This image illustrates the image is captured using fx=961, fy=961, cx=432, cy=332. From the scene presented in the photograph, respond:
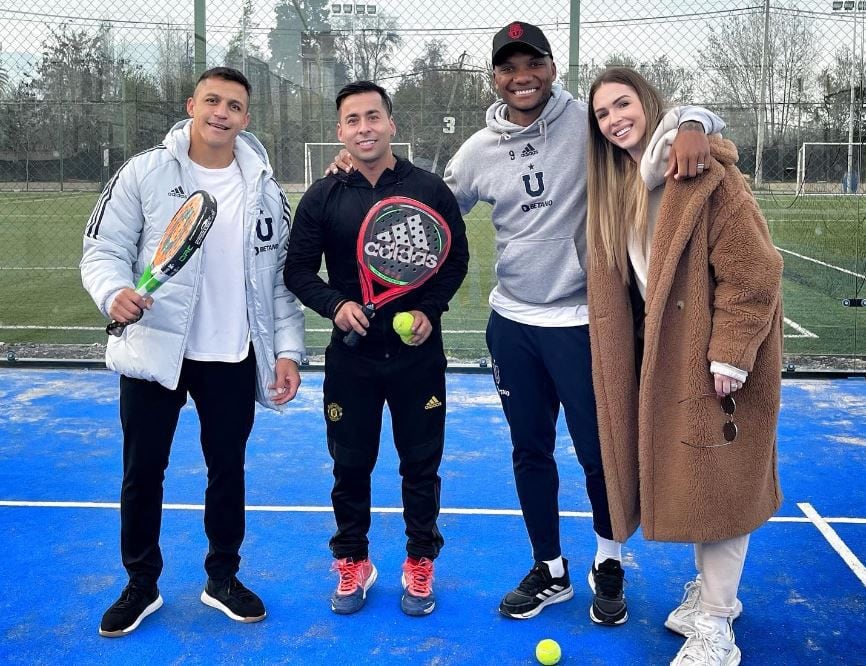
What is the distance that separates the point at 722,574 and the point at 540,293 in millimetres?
1171

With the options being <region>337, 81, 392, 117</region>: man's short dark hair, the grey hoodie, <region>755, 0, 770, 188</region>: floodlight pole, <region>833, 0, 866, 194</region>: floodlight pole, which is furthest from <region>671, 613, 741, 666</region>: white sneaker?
<region>833, 0, 866, 194</region>: floodlight pole

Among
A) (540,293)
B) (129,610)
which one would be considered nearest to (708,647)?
(540,293)

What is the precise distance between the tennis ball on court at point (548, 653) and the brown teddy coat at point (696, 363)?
0.50m

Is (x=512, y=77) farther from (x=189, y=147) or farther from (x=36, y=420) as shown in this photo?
(x=36, y=420)

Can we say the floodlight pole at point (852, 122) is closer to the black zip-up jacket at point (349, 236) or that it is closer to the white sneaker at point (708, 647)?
the black zip-up jacket at point (349, 236)

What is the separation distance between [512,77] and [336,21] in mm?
4440

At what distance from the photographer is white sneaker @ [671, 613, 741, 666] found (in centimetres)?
322

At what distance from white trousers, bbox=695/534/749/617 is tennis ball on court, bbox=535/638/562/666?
0.53m

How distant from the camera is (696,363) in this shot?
10.2 ft

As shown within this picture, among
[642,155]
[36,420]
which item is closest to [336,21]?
[36,420]

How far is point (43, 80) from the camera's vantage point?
313 inches

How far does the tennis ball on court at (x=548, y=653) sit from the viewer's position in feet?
10.7

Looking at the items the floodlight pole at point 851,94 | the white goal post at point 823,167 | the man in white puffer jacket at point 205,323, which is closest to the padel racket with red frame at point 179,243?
the man in white puffer jacket at point 205,323

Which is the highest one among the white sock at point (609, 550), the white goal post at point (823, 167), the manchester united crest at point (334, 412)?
the white goal post at point (823, 167)
